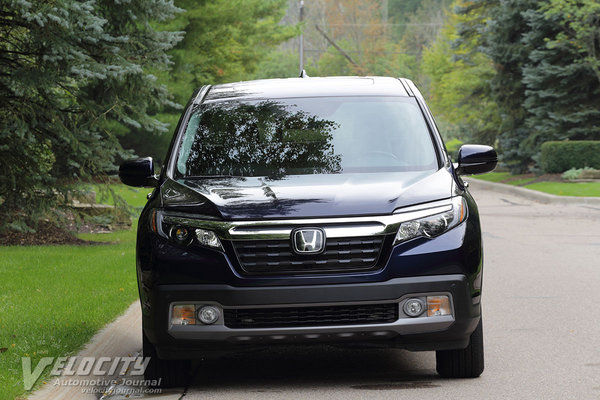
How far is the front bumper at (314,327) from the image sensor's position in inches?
238

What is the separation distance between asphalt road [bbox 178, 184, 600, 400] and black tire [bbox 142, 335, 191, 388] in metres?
0.10

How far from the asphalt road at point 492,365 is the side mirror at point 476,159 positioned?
1319mm

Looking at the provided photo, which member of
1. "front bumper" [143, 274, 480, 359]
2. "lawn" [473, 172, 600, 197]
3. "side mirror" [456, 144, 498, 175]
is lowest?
"lawn" [473, 172, 600, 197]

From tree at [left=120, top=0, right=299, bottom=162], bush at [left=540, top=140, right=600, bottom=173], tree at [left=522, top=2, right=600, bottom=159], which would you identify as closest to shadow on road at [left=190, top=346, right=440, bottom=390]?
tree at [left=120, top=0, right=299, bottom=162]

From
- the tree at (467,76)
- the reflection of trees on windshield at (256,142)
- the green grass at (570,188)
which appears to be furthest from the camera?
the tree at (467,76)

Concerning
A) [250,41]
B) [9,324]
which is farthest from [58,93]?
[250,41]

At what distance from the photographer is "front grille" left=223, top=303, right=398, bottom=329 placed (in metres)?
6.12

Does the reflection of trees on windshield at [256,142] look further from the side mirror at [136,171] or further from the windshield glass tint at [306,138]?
the side mirror at [136,171]

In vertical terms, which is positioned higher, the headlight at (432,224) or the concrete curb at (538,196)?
the headlight at (432,224)

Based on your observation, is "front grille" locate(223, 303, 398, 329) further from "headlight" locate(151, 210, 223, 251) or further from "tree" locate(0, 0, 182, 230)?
"tree" locate(0, 0, 182, 230)

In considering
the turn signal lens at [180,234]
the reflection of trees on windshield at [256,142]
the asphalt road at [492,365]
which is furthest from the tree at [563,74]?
the turn signal lens at [180,234]

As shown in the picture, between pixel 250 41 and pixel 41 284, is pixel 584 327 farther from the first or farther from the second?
pixel 250 41

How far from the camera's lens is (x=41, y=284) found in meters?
A: 11.3

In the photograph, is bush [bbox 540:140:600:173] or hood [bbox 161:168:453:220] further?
bush [bbox 540:140:600:173]
